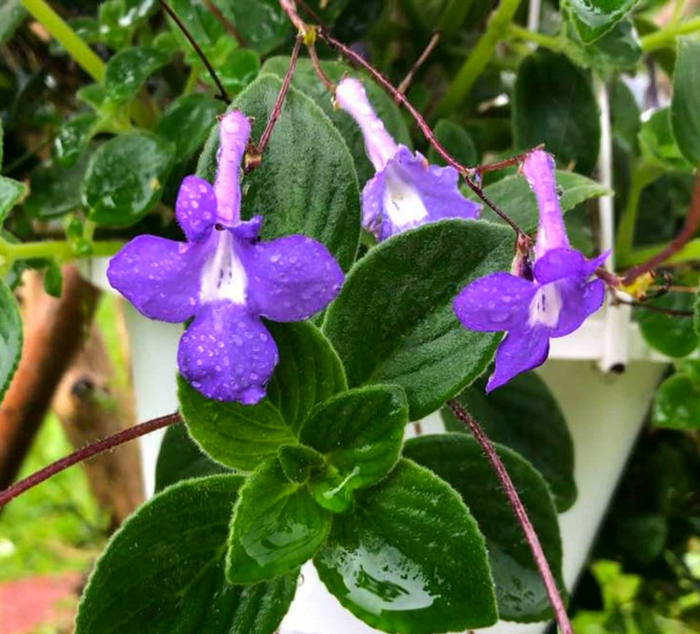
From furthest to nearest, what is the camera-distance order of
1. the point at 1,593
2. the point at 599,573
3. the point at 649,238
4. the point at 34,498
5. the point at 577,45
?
1. the point at 1,593
2. the point at 34,498
3. the point at 599,573
4. the point at 649,238
5. the point at 577,45

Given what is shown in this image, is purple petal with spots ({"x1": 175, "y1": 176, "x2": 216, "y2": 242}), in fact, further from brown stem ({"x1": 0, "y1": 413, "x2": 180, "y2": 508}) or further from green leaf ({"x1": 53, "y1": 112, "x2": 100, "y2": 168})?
green leaf ({"x1": 53, "y1": 112, "x2": 100, "y2": 168})

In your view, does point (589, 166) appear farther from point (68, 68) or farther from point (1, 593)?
point (1, 593)

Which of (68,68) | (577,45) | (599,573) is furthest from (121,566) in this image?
(599,573)

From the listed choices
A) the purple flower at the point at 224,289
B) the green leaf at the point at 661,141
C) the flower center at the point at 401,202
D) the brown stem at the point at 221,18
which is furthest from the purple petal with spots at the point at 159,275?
the green leaf at the point at 661,141

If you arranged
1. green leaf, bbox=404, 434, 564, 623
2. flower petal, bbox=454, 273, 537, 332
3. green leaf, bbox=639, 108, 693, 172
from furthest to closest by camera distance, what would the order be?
green leaf, bbox=639, 108, 693, 172
green leaf, bbox=404, 434, 564, 623
flower petal, bbox=454, 273, 537, 332

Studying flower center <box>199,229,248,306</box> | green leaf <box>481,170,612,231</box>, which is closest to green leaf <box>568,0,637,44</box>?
green leaf <box>481,170,612,231</box>

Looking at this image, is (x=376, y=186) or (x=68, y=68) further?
(x=68, y=68)

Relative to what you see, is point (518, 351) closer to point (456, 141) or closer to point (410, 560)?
point (410, 560)
